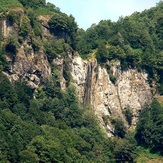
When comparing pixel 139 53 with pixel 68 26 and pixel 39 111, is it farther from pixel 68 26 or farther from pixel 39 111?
pixel 39 111

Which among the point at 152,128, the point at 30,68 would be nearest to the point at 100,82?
the point at 152,128

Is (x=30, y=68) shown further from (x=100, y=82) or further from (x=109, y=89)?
(x=109, y=89)

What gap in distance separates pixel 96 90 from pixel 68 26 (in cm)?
1490

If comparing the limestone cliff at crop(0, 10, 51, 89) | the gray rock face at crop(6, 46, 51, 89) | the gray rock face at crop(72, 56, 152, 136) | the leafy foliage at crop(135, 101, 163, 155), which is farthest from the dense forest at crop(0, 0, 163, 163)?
the gray rock face at crop(72, 56, 152, 136)

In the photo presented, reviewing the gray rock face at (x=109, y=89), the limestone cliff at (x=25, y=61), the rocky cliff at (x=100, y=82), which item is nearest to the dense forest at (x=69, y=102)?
the limestone cliff at (x=25, y=61)

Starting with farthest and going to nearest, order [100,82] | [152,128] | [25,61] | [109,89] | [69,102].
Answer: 1. [109,89]
2. [100,82]
3. [152,128]
4. [69,102]
5. [25,61]

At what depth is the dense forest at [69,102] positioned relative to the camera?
302 ft

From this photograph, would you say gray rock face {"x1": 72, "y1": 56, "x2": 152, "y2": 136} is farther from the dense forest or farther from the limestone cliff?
the limestone cliff

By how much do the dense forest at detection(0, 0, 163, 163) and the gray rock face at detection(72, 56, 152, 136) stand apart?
1981 millimetres

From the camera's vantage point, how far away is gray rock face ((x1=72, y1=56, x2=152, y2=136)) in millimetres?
120312

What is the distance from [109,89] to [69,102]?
541 inches

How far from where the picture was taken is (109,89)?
123 m

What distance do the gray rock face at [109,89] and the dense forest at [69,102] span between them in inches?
78.0

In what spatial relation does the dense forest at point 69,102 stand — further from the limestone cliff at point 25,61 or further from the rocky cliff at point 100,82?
the rocky cliff at point 100,82
